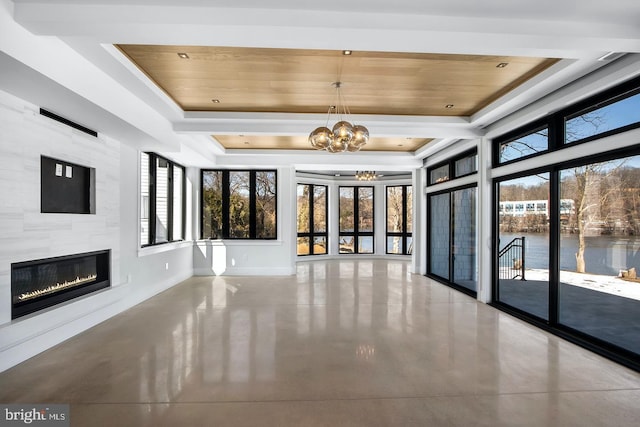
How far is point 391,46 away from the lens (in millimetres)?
2842

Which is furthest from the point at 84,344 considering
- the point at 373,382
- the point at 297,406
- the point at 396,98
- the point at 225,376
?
the point at 396,98

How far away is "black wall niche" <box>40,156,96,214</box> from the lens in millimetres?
3920

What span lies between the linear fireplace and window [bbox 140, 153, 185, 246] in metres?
1.19

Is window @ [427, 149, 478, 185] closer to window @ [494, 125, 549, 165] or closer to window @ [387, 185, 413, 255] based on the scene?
window @ [494, 125, 549, 165]

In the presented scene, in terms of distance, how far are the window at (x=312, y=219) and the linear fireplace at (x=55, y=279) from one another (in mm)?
7162

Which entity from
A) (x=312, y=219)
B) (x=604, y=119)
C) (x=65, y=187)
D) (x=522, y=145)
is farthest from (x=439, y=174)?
(x=65, y=187)

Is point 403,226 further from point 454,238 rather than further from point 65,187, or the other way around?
point 65,187

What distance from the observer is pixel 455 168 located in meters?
7.29

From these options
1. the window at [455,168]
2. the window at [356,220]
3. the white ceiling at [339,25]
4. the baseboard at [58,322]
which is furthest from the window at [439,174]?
the baseboard at [58,322]

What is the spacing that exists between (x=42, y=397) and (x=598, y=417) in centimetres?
440

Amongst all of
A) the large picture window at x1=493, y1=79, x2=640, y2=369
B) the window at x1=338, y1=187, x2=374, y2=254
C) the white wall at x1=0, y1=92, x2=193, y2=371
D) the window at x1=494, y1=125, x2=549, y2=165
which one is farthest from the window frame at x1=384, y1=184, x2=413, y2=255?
the white wall at x1=0, y1=92, x2=193, y2=371

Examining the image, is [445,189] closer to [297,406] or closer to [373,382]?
[373,382]

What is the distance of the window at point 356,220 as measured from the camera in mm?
12383

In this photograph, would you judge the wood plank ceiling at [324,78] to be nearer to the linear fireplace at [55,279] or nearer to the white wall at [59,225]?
the white wall at [59,225]
